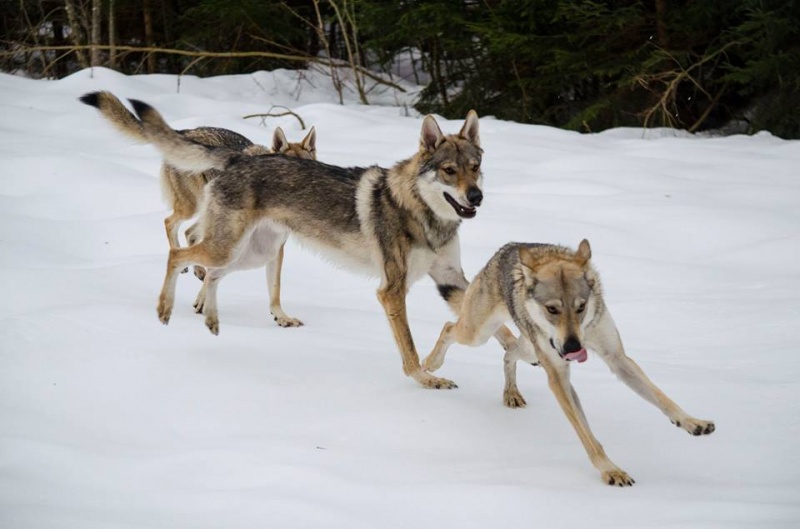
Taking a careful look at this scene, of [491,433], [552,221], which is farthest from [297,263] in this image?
[491,433]

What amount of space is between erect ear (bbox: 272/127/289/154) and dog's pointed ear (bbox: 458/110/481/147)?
8.88 feet

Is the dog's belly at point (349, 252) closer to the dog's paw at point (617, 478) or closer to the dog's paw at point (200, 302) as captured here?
the dog's paw at point (200, 302)

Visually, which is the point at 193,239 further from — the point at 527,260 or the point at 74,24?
the point at 74,24

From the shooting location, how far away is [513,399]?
518cm

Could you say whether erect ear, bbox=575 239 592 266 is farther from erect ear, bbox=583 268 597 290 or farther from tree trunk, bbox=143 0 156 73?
tree trunk, bbox=143 0 156 73

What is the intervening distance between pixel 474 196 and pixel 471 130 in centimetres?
70

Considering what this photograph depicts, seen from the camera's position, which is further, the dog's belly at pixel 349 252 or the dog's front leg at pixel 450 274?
the dog's belly at pixel 349 252

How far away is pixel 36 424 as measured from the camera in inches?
171

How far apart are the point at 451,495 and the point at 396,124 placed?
10205 millimetres

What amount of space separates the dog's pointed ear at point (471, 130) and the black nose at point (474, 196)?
0.56m

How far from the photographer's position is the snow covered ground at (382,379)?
3.71m

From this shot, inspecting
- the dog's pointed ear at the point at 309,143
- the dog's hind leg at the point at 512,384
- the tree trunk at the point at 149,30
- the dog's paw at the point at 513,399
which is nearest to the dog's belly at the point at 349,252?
the dog's hind leg at the point at 512,384

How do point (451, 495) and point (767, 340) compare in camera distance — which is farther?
point (767, 340)

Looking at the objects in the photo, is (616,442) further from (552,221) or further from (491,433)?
(552,221)
